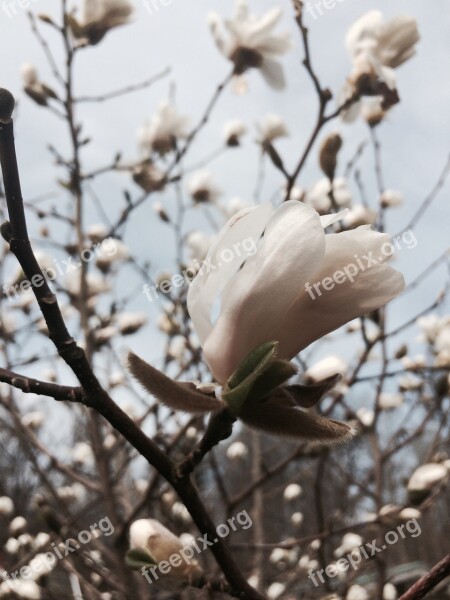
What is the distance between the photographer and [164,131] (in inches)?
70.4

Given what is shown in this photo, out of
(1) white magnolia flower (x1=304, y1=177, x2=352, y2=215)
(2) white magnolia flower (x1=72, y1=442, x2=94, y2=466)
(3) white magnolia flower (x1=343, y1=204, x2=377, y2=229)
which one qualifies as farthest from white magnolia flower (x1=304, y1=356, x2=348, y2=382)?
(2) white magnolia flower (x1=72, y1=442, x2=94, y2=466)

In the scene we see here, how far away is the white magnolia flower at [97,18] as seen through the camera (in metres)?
1.40

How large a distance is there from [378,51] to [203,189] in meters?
1.05

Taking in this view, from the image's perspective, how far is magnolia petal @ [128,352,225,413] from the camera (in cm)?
44

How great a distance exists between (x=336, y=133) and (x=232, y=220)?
67 cm

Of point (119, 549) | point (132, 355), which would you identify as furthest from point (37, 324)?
point (132, 355)

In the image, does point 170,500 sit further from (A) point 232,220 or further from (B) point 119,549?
(A) point 232,220

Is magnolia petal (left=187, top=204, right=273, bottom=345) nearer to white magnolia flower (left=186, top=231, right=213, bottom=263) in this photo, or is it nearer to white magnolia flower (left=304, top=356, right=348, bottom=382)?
white magnolia flower (left=304, top=356, right=348, bottom=382)

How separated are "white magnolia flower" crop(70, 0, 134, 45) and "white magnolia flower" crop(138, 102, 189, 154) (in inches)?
15.4

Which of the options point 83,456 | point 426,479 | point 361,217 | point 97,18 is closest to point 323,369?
point 426,479

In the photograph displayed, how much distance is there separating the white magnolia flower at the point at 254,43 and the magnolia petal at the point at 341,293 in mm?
1173

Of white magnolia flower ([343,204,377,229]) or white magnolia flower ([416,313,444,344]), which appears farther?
white magnolia flower ([416,313,444,344])

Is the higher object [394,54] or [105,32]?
[105,32]

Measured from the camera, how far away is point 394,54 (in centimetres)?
118
